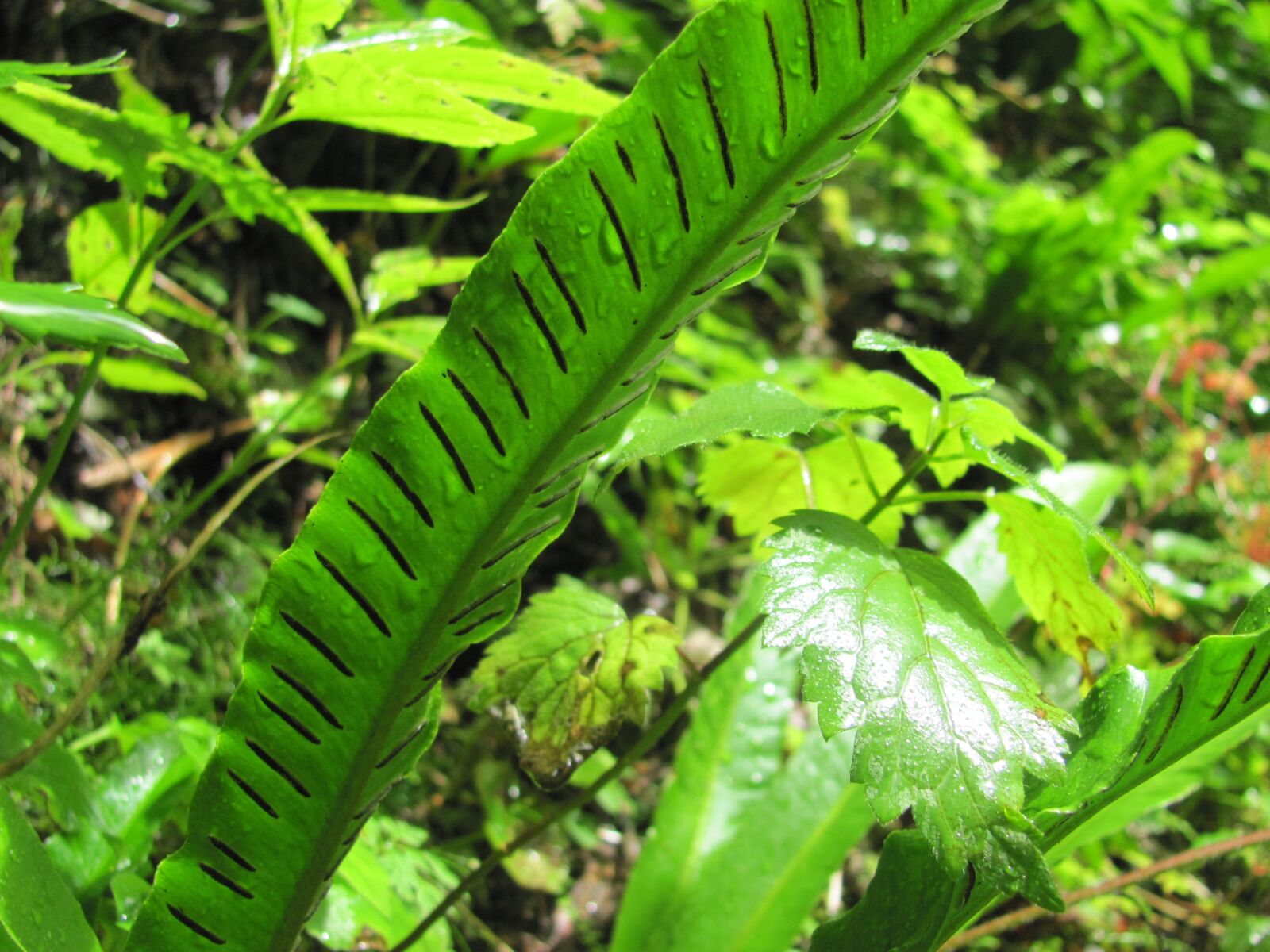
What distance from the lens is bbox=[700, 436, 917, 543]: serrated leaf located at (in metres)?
0.89

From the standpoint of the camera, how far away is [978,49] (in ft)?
11.9

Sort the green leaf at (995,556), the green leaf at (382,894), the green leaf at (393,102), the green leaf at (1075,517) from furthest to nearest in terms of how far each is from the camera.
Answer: the green leaf at (995,556) < the green leaf at (382,894) < the green leaf at (393,102) < the green leaf at (1075,517)

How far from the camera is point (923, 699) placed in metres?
0.56

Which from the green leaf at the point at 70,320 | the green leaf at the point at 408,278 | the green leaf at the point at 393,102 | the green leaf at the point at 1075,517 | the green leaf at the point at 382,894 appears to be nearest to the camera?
the green leaf at the point at 70,320

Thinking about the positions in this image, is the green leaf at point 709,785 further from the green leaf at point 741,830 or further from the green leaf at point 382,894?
the green leaf at point 382,894

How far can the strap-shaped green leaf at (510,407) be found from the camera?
55cm

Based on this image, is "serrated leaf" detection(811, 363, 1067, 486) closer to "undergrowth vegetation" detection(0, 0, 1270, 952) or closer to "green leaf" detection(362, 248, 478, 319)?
"undergrowth vegetation" detection(0, 0, 1270, 952)

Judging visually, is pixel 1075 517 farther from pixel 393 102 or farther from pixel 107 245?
pixel 107 245

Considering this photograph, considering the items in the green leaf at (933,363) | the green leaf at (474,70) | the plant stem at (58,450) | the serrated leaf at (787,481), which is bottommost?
the serrated leaf at (787,481)

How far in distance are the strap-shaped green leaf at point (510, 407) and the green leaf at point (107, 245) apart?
0.51 meters

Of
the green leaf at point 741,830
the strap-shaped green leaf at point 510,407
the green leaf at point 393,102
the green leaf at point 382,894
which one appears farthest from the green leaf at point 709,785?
the green leaf at point 393,102

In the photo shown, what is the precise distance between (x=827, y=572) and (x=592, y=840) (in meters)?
1.00

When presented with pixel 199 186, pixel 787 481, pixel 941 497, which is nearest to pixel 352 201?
pixel 199 186

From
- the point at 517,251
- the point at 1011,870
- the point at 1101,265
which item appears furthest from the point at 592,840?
the point at 1101,265
